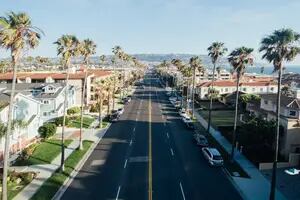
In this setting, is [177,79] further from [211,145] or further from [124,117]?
[211,145]

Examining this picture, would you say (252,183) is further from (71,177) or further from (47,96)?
(47,96)

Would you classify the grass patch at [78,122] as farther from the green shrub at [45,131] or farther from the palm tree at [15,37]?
the palm tree at [15,37]

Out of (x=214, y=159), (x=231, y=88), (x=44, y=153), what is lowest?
(x=44, y=153)

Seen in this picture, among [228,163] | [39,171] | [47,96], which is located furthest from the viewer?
[47,96]

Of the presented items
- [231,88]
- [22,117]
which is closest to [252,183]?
[22,117]

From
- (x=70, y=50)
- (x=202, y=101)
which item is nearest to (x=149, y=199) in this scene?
(x=70, y=50)

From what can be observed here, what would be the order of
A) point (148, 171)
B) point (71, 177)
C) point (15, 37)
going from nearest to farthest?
1. point (15, 37)
2. point (71, 177)
3. point (148, 171)

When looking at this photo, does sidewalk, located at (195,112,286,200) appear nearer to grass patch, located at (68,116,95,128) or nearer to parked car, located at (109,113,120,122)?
grass patch, located at (68,116,95,128)
